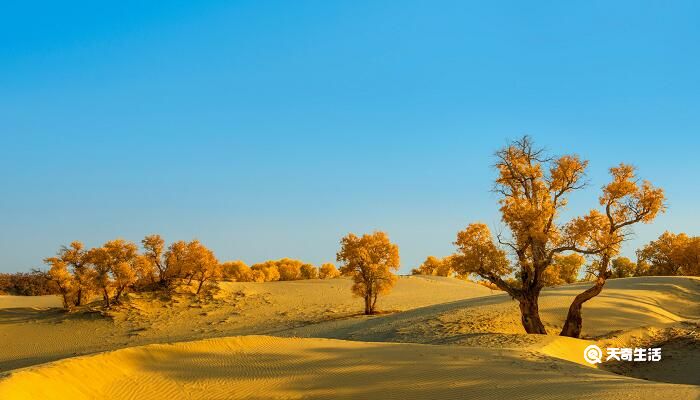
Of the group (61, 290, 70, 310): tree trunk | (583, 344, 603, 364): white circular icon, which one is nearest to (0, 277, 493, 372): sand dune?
(61, 290, 70, 310): tree trunk

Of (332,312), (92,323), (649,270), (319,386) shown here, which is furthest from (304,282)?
(319,386)

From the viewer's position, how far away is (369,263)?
133ft

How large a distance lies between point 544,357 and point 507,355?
1.24 metres

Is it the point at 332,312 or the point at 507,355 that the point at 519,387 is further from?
the point at 332,312

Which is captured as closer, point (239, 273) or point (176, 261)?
point (176, 261)

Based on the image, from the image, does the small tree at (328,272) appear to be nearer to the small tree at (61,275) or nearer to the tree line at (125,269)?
the tree line at (125,269)

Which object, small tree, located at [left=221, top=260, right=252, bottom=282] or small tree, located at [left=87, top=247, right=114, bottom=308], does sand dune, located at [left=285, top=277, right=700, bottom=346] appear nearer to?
small tree, located at [left=87, top=247, right=114, bottom=308]

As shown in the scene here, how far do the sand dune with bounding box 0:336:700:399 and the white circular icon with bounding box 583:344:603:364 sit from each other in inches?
153

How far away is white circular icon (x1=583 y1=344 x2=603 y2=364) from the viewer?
836 inches

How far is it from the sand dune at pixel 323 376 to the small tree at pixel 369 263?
20.2 meters

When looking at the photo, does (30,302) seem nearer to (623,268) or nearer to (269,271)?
(269,271)

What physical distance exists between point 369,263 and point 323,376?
24485 mm

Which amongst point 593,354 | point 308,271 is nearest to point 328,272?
point 308,271

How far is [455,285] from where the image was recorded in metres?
62.8
